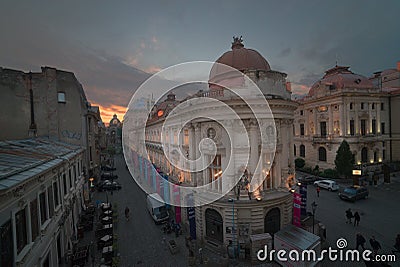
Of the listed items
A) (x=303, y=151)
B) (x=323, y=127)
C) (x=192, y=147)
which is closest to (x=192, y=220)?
(x=192, y=147)

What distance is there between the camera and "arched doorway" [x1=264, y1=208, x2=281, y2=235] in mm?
16209

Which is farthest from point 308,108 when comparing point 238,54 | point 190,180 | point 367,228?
point 190,180

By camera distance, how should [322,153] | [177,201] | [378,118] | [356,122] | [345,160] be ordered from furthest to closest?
1. [322,153]
2. [378,118]
3. [356,122]
4. [345,160]
5. [177,201]

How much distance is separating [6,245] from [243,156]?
545 inches

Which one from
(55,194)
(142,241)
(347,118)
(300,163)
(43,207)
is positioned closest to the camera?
(43,207)

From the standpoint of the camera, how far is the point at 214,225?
17.1 metres

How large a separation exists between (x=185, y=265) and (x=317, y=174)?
107 feet

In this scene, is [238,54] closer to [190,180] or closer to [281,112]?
[281,112]

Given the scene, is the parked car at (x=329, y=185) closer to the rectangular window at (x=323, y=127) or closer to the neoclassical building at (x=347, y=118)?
the neoclassical building at (x=347, y=118)

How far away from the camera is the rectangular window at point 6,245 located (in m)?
6.75

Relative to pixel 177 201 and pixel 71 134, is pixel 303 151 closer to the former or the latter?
pixel 177 201

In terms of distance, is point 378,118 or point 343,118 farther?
point 378,118

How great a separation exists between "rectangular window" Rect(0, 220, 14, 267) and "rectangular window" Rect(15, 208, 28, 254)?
63 centimetres

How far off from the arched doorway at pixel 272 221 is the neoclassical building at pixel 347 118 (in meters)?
28.1
